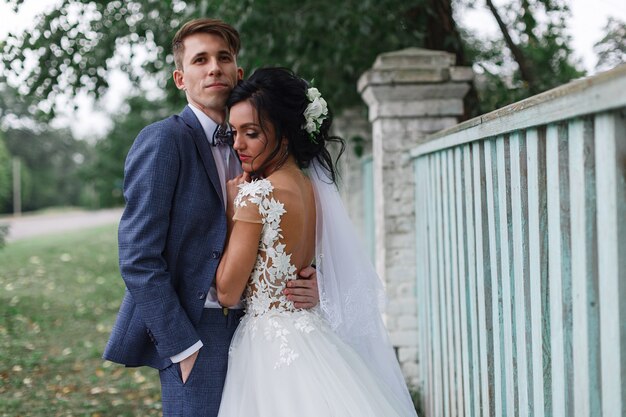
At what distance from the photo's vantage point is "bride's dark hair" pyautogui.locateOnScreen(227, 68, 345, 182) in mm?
2529

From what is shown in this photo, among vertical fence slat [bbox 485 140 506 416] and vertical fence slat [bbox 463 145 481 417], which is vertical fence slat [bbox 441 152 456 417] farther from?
vertical fence slat [bbox 485 140 506 416]

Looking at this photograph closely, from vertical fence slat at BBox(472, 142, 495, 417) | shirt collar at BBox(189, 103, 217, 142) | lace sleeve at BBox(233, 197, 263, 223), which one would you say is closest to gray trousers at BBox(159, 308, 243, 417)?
lace sleeve at BBox(233, 197, 263, 223)

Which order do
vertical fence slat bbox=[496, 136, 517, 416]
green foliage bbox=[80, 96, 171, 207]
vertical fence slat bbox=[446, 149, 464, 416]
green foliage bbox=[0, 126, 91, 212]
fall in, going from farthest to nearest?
1. green foliage bbox=[0, 126, 91, 212]
2. green foliage bbox=[80, 96, 171, 207]
3. vertical fence slat bbox=[446, 149, 464, 416]
4. vertical fence slat bbox=[496, 136, 517, 416]

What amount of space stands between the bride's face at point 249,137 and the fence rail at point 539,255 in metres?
0.85

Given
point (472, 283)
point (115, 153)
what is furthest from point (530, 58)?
point (115, 153)

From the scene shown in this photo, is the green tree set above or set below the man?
above

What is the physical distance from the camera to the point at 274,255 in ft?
8.20

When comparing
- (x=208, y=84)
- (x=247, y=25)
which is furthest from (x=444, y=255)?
(x=247, y=25)

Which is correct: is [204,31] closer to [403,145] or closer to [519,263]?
[519,263]

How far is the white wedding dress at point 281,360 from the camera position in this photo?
2361 mm

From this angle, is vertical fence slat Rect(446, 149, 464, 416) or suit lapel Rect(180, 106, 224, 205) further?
vertical fence slat Rect(446, 149, 464, 416)

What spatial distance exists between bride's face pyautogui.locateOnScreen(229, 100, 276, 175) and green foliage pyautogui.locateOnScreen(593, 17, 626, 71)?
4124 millimetres

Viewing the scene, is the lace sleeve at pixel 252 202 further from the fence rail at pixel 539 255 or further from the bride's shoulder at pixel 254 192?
the fence rail at pixel 539 255

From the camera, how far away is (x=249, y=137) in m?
2.52
